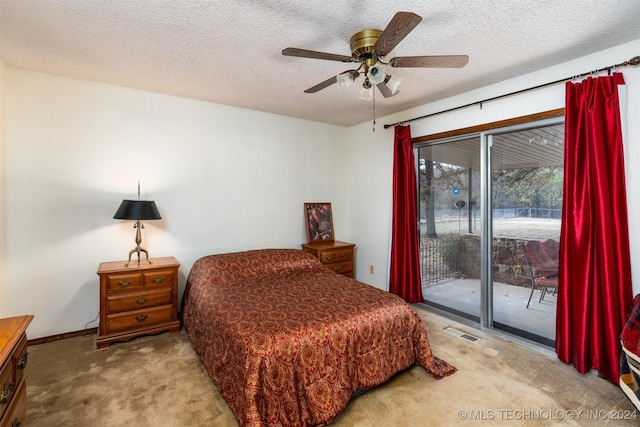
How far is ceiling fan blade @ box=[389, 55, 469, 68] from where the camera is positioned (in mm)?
1729

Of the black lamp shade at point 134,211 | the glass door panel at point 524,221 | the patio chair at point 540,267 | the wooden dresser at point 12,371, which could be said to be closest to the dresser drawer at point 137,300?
the black lamp shade at point 134,211

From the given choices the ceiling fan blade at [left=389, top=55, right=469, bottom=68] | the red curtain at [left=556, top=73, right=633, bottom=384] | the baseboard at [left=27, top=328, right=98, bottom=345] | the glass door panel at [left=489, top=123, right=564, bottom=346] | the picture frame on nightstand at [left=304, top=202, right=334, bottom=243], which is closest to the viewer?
the ceiling fan blade at [left=389, top=55, right=469, bottom=68]

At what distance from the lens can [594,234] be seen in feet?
7.29

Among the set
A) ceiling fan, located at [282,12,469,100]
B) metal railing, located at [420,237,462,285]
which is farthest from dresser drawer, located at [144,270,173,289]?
metal railing, located at [420,237,462,285]

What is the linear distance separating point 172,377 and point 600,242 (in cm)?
330

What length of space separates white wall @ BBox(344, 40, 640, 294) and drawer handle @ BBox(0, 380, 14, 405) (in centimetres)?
355

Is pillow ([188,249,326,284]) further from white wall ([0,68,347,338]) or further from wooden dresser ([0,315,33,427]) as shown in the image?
wooden dresser ([0,315,33,427])

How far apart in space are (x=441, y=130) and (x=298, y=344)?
279 cm

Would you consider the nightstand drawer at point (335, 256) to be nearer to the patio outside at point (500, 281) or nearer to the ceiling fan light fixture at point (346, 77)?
the patio outside at point (500, 281)

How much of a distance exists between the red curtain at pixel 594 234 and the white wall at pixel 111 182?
300 cm

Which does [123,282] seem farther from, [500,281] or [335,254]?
[500,281]

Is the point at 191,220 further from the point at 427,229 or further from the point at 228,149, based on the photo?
the point at 427,229

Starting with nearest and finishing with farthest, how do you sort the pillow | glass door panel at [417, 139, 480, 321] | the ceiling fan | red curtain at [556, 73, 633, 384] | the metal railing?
the ceiling fan → red curtain at [556, 73, 633, 384] → the pillow → glass door panel at [417, 139, 480, 321] → the metal railing

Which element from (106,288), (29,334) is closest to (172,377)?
(106,288)
